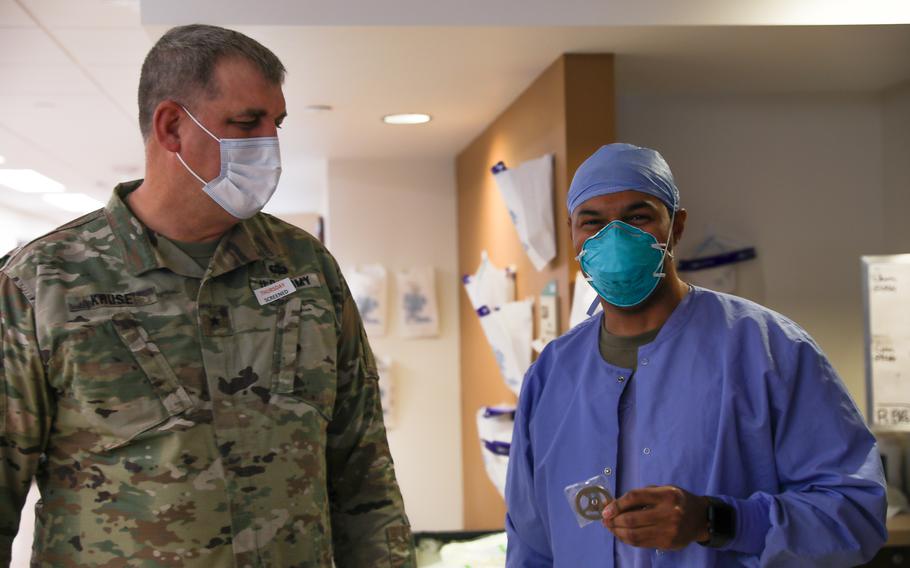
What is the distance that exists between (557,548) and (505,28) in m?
1.66

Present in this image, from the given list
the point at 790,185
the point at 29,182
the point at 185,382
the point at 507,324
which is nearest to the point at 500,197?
the point at 507,324

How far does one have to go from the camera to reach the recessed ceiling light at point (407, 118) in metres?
4.24

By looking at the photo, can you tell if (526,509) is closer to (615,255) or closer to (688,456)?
(688,456)

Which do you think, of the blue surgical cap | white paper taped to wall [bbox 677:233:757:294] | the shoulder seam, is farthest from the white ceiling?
the shoulder seam

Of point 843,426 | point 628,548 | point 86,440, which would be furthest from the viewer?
point 628,548

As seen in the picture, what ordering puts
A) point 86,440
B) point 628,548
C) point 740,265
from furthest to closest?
point 740,265 → point 628,548 → point 86,440

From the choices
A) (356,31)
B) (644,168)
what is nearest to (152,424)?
(644,168)

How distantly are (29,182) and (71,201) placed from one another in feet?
4.72

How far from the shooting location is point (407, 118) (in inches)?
169

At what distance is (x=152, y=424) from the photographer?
141 cm

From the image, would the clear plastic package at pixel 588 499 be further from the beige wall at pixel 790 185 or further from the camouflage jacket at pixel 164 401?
the beige wall at pixel 790 185

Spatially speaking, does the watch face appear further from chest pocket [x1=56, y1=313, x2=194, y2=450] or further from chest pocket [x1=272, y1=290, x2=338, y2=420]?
chest pocket [x1=56, y1=313, x2=194, y2=450]

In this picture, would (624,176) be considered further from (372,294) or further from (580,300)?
(372,294)

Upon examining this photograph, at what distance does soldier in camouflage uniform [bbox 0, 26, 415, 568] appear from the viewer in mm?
1384
